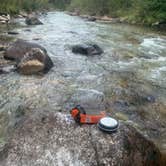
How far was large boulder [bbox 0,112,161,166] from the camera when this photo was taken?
14.1ft

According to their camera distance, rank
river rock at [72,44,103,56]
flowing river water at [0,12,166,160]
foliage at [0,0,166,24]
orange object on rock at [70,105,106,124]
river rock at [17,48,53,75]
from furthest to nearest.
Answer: foliage at [0,0,166,24] < river rock at [72,44,103,56] < river rock at [17,48,53,75] < flowing river water at [0,12,166,160] < orange object on rock at [70,105,106,124]

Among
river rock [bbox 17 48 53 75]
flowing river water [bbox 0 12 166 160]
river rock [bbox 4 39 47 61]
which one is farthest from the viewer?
river rock [bbox 4 39 47 61]

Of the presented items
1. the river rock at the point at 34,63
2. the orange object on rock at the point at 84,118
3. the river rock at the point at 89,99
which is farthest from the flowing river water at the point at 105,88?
the orange object on rock at the point at 84,118

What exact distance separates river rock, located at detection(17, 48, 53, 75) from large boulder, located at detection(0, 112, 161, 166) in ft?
12.6

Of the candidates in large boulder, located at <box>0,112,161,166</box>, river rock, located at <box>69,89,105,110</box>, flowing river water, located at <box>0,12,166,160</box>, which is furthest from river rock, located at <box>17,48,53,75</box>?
large boulder, located at <box>0,112,161,166</box>

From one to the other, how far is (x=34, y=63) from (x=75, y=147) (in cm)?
479

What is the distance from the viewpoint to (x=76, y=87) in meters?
7.74

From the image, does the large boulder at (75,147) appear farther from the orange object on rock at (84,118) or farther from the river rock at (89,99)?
the river rock at (89,99)

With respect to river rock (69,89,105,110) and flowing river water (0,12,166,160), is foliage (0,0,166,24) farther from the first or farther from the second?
river rock (69,89,105,110)

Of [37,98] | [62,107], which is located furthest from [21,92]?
[62,107]

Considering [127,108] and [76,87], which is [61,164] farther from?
[76,87]

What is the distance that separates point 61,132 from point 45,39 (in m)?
10.8

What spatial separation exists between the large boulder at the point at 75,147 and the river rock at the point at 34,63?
3839 mm

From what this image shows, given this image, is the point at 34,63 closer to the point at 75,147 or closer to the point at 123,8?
the point at 75,147
